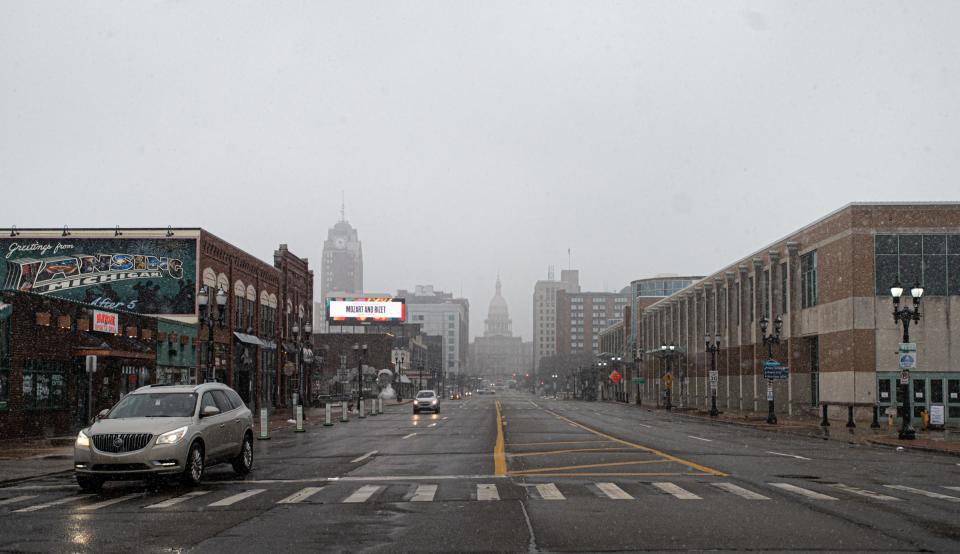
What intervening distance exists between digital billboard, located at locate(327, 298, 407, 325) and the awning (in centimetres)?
6278

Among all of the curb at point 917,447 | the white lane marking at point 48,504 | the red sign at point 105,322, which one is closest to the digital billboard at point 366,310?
the red sign at point 105,322

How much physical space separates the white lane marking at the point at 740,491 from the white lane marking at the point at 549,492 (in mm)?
2750

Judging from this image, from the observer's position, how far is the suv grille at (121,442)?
50.6ft

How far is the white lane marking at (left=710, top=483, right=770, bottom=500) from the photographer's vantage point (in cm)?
1427

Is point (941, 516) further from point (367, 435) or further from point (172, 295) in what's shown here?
point (172, 295)

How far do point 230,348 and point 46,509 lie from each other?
141ft

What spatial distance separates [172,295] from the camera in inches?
1935

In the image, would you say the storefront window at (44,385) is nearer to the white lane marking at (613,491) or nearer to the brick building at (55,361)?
the brick building at (55,361)

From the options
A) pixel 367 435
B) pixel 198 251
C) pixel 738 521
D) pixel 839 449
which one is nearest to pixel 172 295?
pixel 198 251

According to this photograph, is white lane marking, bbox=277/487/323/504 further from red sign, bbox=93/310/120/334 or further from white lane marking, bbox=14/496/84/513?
red sign, bbox=93/310/120/334

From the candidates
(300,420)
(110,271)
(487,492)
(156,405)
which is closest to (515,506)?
(487,492)

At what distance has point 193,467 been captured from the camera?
16.1 meters

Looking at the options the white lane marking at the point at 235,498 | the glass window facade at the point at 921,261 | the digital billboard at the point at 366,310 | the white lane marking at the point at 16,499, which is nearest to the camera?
the white lane marking at the point at 235,498

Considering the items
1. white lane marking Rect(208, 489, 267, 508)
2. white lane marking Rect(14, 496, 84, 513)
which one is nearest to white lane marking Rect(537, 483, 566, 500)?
white lane marking Rect(208, 489, 267, 508)
